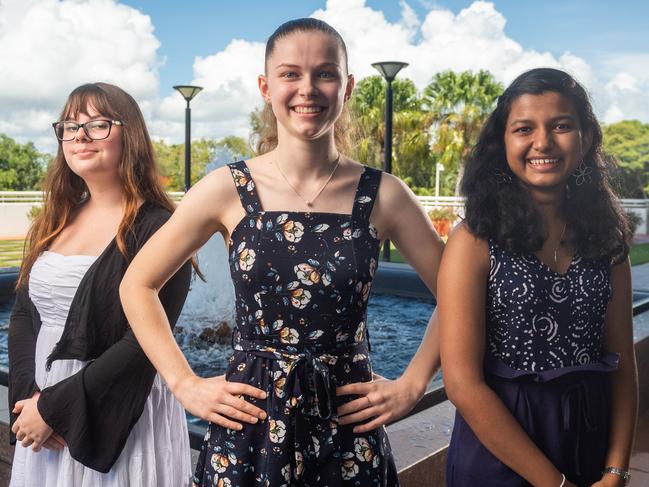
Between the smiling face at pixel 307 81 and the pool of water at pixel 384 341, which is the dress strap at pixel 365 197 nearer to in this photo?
the smiling face at pixel 307 81

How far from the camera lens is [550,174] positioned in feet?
5.82

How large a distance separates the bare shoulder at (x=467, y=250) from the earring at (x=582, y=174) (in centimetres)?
33

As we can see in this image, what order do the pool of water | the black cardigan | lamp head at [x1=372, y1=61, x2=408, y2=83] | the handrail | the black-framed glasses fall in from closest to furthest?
1. the black cardigan
2. the black-framed glasses
3. the handrail
4. the pool of water
5. lamp head at [x1=372, y1=61, x2=408, y2=83]

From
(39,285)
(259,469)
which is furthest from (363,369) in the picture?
(39,285)

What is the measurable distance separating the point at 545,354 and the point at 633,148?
170 ft

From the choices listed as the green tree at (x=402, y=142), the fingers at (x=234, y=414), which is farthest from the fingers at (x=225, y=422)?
the green tree at (x=402, y=142)

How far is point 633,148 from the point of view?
160 ft

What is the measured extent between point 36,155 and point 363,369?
137 feet

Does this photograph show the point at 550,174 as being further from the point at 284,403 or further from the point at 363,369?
the point at 284,403

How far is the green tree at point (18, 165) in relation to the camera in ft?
126

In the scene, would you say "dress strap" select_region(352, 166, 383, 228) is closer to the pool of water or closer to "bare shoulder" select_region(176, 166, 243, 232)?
"bare shoulder" select_region(176, 166, 243, 232)

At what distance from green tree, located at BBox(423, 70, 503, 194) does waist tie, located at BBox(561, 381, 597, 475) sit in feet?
95.5

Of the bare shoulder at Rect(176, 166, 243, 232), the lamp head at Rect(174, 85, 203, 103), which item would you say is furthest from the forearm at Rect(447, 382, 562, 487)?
the lamp head at Rect(174, 85, 203, 103)

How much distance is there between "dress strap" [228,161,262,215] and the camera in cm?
181
